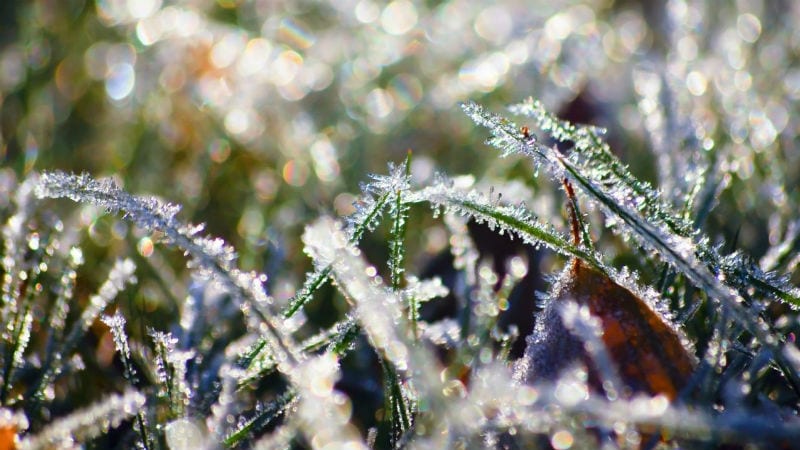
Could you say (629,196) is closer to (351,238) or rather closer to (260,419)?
(351,238)

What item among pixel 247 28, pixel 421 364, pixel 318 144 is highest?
pixel 247 28

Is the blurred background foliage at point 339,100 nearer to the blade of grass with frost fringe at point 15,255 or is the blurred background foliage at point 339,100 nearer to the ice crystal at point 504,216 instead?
the blade of grass with frost fringe at point 15,255

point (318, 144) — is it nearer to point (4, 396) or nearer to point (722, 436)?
point (4, 396)

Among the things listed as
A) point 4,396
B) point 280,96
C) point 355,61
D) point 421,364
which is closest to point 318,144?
point 280,96

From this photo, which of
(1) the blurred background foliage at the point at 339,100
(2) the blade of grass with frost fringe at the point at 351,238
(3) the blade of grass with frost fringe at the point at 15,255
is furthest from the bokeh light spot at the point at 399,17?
(2) the blade of grass with frost fringe at the point at 351,238

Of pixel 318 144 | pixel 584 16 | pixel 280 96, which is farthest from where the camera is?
pixel 584 16
